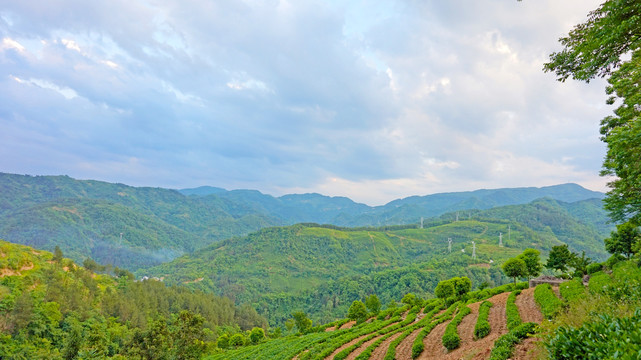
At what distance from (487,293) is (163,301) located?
115m

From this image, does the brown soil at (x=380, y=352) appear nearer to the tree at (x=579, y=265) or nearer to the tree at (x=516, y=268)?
the tree at (x=516, y=268)

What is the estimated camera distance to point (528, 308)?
66.8 feet

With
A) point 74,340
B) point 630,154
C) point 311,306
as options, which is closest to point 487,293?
point 630,154

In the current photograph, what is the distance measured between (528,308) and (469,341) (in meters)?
7.53

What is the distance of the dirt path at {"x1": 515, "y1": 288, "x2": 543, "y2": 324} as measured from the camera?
17.9 m

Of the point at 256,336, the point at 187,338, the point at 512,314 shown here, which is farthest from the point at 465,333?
the point at 256,336

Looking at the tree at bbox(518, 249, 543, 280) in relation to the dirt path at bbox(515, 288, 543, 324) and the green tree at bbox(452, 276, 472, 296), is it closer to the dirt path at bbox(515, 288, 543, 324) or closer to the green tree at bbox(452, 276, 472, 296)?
the green tree at bbox(452, 276, 472, 296)

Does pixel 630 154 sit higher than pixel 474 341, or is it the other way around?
pixel 630 154

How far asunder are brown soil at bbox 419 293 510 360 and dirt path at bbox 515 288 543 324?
3.95 ft

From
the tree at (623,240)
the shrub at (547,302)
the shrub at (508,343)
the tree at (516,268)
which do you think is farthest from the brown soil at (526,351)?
the tree at (623,240)

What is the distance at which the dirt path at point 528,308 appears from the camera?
58.7ft

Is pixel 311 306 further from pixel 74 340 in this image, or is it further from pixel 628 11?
pixel 628 11

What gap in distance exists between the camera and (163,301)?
106 metres

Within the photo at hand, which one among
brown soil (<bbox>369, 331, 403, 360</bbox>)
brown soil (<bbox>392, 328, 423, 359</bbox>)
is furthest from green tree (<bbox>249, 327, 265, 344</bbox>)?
brown soil (<bbox>392, 328, 423, 359</bbox>)
